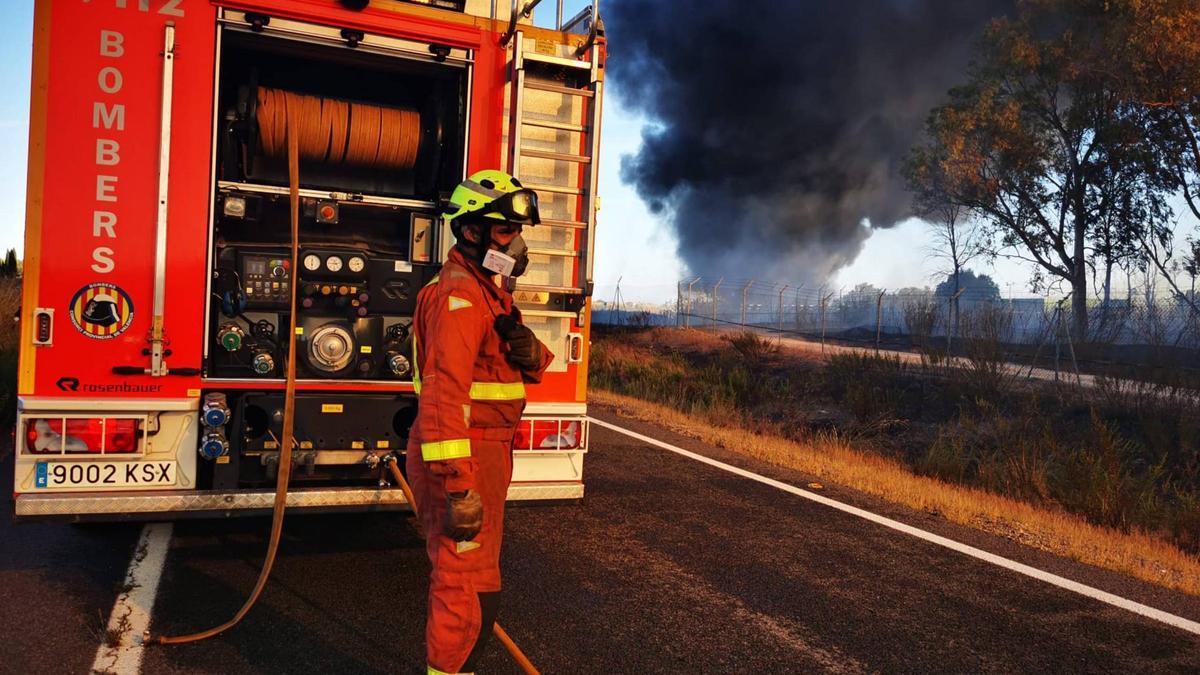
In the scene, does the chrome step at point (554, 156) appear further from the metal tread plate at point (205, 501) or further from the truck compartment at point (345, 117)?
the metal tread plate at point (205, 501)

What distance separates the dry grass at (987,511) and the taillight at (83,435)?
5231 millimetres

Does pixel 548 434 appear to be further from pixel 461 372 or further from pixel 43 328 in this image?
pixel 43 328

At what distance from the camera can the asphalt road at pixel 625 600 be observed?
13.3 ft

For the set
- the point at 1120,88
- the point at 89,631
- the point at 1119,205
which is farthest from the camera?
the point at 1119,205

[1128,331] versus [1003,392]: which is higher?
[1128,331]

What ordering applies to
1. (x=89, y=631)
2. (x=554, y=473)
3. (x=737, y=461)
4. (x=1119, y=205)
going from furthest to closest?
(x=1119, y=205), (x=737, y=461), (x=554, y=473), (x=89, y=631)

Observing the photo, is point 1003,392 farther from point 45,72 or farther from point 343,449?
point 45,72

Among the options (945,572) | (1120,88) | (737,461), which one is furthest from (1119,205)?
A: (945,572)

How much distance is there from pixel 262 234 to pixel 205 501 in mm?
1536

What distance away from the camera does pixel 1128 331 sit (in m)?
13.8

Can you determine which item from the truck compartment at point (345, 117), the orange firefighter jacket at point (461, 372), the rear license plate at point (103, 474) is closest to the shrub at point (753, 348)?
the truck compartment at point (345, 117)

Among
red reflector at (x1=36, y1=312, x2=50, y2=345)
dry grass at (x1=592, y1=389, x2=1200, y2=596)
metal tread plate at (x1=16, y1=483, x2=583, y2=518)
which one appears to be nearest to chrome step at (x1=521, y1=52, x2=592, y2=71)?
metal tread plate at (x1=16, y1=483, x2=583, y2=518)

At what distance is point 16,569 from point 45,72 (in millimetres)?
2480

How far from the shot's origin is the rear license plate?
14.4ft
